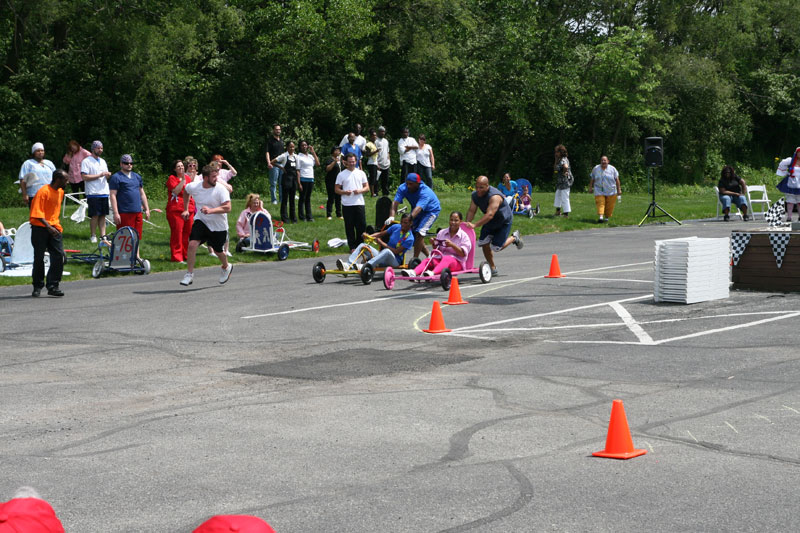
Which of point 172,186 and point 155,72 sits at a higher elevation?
point 155,72

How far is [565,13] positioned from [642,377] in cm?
4125

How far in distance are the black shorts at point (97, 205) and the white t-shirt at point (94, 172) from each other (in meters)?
0.17

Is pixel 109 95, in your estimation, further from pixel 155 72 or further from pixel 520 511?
pixel 520 511

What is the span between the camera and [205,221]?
16.0 meters

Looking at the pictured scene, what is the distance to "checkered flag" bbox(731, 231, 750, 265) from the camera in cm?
1462

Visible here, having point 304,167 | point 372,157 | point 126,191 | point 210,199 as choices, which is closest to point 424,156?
point 372,157

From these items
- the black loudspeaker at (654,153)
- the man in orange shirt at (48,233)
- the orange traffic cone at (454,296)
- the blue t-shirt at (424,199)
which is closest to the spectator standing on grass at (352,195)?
the blue t-shirt at (424,199)

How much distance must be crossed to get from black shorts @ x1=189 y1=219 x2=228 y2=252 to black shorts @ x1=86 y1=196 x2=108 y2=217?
17.4 feet

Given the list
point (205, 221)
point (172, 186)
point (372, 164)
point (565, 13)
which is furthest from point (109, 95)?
point (565, 13)

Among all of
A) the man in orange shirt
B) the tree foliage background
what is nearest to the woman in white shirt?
the tree foliage background

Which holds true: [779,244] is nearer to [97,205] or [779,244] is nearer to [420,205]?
[420,205]

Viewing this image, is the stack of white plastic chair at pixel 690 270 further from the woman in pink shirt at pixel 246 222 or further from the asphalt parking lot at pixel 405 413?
the woman in pink shirt at pixel 246 222

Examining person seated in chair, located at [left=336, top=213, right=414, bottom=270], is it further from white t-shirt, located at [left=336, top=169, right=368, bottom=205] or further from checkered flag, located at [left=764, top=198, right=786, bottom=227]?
checkered flag, located at [left=764, top=198, right=786, bottom=227]

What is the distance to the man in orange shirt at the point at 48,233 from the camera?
1498 cm
